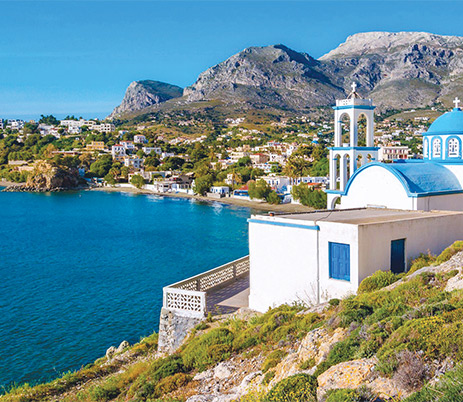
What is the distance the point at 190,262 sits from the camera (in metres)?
28.8

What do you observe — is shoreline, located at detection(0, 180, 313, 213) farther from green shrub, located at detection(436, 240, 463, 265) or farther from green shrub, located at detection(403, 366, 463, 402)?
green shrub, located at detection(403, 366, 463, 402)

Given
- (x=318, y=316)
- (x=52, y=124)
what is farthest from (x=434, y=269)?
(x=52, y=124)

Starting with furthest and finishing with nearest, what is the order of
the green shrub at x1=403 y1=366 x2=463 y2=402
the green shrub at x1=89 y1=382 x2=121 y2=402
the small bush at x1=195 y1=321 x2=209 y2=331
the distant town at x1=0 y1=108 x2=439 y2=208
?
1. the distant town at x1=0 y1=108 x2=439 y2=208
2. the small bush at x1=195 y1=321 x2=209 y2=331
3. the green shrub at x1=89 y1=382 x2=121 y2=402
4. the green shrub at x1=403 y1=366 x2=463 y2=402

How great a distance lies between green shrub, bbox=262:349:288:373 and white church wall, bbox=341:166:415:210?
329 inches

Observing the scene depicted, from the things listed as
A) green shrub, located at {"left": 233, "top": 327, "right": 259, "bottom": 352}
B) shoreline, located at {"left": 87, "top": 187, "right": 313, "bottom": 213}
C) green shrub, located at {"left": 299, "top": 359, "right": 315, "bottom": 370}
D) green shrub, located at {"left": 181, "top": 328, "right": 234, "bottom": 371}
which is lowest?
shoreline, located at {"left": 87, "top": 187, "right": 313, "bottom": 213}

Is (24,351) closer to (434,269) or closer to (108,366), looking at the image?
(108,366)

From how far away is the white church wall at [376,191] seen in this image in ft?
46.4

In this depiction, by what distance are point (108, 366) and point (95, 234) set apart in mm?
30475

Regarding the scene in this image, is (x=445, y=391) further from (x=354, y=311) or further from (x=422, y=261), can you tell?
(x=422, y=261)

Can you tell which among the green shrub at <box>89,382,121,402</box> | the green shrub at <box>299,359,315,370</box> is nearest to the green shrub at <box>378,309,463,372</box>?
the green shrub at <box>299,359,315,370</box>

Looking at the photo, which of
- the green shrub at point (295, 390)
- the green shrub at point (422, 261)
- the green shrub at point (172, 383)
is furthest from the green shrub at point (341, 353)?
the green shrub at point (422, 261)

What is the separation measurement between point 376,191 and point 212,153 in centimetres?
8061

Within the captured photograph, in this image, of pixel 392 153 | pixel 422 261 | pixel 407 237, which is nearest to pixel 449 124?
pixel 407 237

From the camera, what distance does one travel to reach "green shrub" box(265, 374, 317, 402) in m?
5.07
